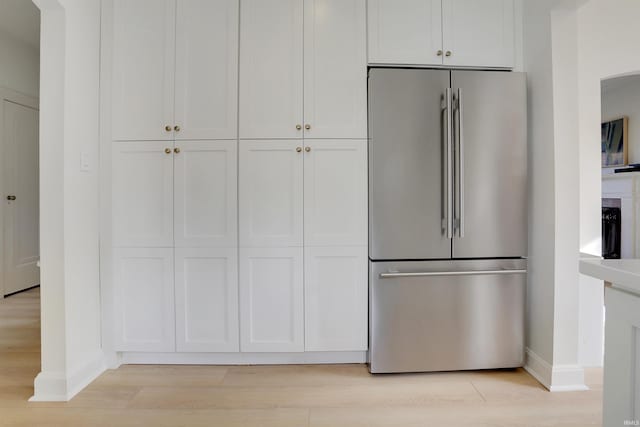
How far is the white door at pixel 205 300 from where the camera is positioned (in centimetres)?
205

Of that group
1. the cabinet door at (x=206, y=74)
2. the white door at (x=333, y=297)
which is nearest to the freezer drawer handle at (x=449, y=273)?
the white door at (x=333, y=297)

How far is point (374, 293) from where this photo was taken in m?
1.99

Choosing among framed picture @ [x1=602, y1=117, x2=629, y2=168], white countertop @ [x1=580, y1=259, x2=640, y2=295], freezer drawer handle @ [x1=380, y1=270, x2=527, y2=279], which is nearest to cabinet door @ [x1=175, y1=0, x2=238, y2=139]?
freezer drawer handle @ [x1=380, y1=270, x2=527, y2=279]

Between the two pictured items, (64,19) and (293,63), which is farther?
(293,63)

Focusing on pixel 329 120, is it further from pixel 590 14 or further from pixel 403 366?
pixel 590 14

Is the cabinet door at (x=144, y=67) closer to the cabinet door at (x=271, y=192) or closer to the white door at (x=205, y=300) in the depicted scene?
the cabinet door at (x=271, y=192)

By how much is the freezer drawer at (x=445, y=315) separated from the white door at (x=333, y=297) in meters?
0.09

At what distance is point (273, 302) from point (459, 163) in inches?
55.1

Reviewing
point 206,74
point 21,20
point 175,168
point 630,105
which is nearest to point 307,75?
point 206,74

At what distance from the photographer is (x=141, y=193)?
6.72 ft

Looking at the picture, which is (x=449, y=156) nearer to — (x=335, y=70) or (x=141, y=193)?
(x=335, y=70)

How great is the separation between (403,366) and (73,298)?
6.25ft

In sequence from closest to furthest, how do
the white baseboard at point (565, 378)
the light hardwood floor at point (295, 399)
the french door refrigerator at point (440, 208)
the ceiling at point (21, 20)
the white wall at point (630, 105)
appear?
the light hardwood floor at point (295, 399), the white baseboard at point (565, 378), the french door refrigerator at point (440, 208), the ceiling at point (21, 20), the white wall at point (630, 105)

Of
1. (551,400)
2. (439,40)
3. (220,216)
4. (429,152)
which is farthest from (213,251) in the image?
(551,400)
